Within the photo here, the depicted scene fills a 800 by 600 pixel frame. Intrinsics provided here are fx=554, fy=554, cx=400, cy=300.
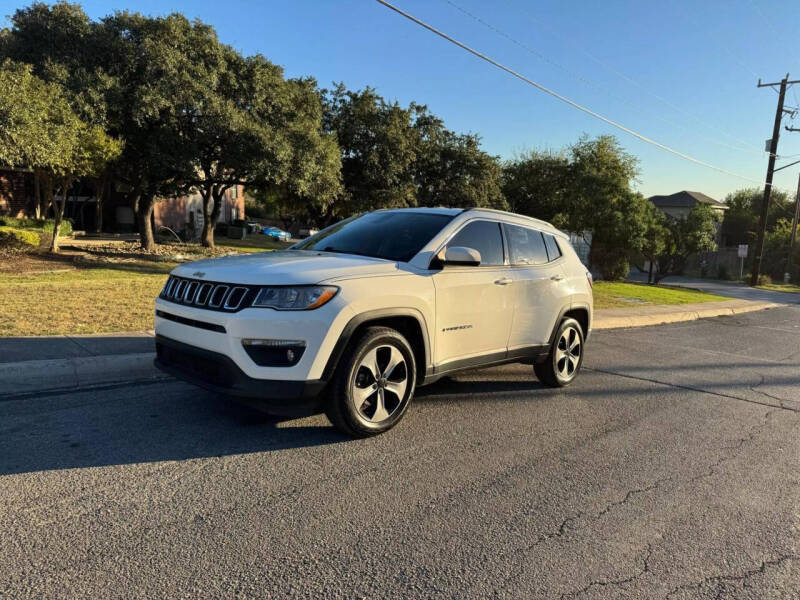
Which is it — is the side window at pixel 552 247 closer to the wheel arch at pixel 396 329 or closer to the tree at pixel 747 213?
the wheel arch at pixel 396 329

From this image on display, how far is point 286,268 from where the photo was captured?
403 cm

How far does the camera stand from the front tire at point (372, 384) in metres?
4.01

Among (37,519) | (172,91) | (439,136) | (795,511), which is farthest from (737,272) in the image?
(37,519)

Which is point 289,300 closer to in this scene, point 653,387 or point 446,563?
point 446,563

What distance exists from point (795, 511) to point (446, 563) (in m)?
2.47

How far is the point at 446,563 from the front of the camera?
2.76 metres

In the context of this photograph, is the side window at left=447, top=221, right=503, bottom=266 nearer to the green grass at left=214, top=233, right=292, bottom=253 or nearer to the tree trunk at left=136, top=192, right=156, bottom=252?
the green grass at left=214, top=233, right=292, bottom=253

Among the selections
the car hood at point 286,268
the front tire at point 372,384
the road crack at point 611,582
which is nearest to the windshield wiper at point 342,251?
the car hood at point 286,268

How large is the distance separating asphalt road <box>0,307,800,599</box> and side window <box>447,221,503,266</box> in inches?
57.4

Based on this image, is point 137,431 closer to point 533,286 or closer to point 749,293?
point 533,286

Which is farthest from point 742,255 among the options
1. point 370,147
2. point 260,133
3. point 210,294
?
point 210,294

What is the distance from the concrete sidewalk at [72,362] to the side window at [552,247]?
14.2 feet

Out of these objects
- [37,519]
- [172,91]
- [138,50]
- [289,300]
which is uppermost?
[138,50]

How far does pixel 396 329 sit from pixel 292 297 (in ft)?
3.21
